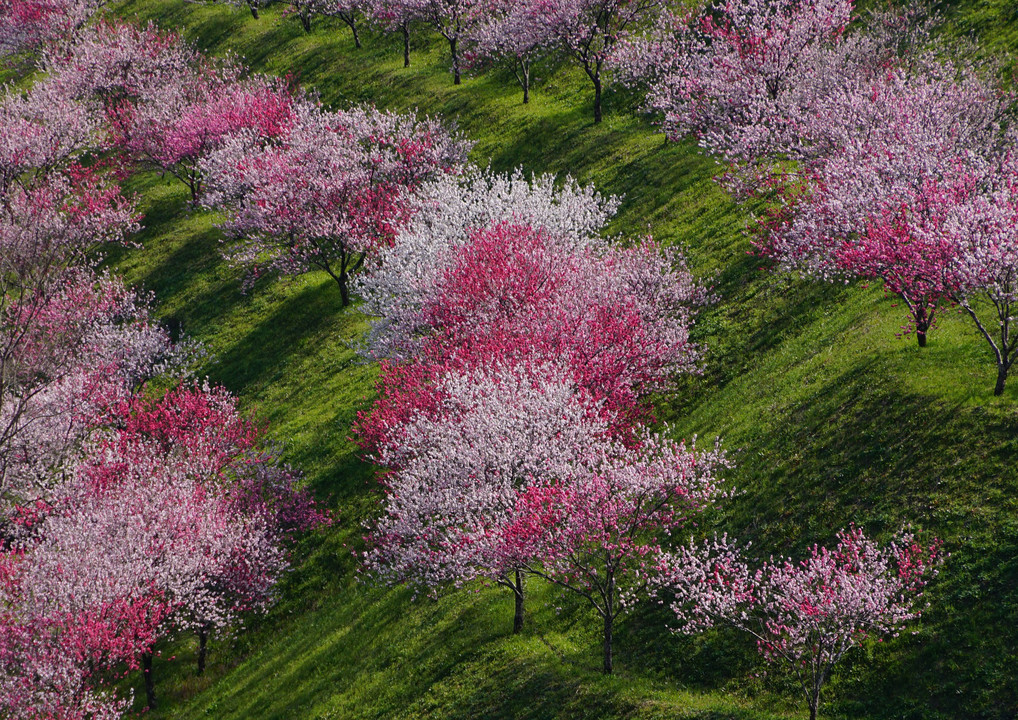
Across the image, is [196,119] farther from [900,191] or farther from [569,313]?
[900,191]

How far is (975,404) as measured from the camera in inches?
938

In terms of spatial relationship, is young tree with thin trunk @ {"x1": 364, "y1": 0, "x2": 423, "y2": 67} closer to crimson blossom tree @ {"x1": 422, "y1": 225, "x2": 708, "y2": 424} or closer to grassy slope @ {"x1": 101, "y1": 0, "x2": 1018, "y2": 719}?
A: grassy slope @ {"x1": 101, "y1": 0, "x2": 1018, "y2": 719}

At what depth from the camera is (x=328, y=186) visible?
47344 millimetres

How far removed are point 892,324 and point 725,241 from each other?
464 inches

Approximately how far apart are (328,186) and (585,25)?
19.9 metres

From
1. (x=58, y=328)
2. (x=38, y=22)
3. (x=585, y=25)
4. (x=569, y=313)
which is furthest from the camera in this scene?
(x=38, y=22)

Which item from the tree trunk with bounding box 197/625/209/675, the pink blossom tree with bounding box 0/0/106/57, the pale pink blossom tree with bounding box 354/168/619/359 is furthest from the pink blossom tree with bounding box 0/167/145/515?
the pink blossom tree with bounding box 0/0/106/57

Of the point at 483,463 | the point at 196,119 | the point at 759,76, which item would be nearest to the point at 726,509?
the point at 483,463

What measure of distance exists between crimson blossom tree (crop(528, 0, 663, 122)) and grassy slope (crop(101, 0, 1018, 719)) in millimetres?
9150

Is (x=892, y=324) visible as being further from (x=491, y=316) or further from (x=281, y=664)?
(x=281, y=664)

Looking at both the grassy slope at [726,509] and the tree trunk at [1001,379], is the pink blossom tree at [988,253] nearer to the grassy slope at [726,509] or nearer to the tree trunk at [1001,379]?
the tree trunk at [1001,379]

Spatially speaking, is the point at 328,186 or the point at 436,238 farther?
the point at 328,186

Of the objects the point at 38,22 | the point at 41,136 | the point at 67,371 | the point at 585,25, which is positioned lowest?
the point at 67,371

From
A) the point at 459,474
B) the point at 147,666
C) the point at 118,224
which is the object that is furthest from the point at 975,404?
the point at 118,224
